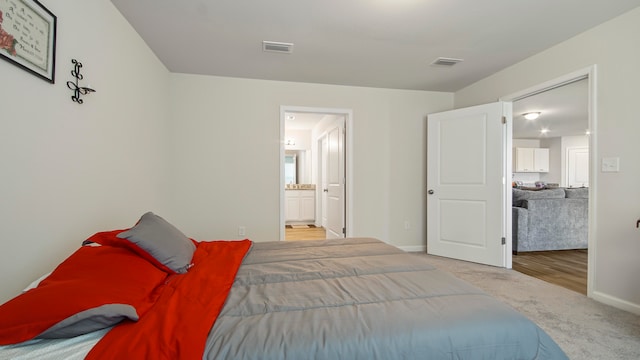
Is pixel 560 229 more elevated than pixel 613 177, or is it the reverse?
pixel 613 177

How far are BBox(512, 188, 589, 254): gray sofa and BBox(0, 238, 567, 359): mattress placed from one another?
3.33 m

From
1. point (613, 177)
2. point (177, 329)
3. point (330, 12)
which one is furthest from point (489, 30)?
point (177, 329)

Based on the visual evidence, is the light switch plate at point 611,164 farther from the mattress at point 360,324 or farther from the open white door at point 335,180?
the open white door at point 335,180

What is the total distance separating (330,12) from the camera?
2.20 metres

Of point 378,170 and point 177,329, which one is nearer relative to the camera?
point 177,329

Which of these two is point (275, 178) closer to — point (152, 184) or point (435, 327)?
point (152, 184)

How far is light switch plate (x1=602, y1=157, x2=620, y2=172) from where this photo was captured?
2.29 metres

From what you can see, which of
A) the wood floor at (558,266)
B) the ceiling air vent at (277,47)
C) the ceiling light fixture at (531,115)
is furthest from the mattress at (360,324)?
the ceiling light fixture at (531,115)

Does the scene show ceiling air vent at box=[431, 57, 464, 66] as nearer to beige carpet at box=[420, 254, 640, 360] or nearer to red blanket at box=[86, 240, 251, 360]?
beige carpet at box=[420, 254, 640, 360]

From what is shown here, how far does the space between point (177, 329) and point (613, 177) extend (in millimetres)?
3239

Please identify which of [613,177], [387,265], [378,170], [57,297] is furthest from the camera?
[378,170]

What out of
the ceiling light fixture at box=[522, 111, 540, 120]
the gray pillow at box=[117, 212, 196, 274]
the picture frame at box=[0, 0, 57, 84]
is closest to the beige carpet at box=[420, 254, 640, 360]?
the gray pillow at box=[117, 212, 196, 274]

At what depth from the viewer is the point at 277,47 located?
278 cm

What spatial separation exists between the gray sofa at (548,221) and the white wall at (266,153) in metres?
1.35
